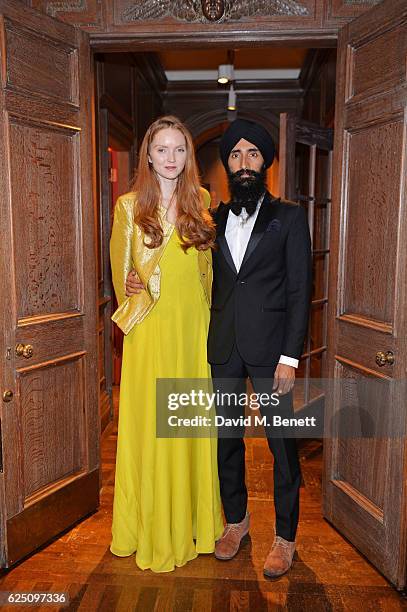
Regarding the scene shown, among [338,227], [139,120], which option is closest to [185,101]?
[139,120]

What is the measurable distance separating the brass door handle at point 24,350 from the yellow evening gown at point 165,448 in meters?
0.41

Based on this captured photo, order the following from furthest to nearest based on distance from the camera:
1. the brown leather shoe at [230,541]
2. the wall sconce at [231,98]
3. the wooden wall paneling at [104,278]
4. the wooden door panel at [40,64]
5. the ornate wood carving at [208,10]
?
the wall sconce at [231,98] < the wooden wall paneling at [104,278] < the ornate wood carving at [208,10] < the brown leather shoe at [230,541] < the wooden door panel at [40,64]

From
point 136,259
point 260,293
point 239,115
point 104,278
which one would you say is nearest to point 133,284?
point 136,259

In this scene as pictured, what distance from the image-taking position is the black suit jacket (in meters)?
2.21

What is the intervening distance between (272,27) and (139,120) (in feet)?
9.66

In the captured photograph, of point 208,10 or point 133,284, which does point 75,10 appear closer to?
point 208,10

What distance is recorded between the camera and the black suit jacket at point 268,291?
2.21 m

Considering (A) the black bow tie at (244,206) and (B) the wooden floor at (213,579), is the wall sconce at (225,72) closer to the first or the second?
(A) the black bow tie at (244,206)

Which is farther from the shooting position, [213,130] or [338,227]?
[213,130]

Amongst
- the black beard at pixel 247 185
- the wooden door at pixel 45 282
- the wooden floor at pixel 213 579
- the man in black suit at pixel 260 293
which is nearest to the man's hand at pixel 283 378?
the man in black suit at pixel 260 293

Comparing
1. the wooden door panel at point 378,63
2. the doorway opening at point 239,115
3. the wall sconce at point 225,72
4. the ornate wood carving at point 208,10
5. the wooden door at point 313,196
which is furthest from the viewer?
the wall sconce at point 225,72

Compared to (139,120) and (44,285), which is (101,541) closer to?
(44,285)

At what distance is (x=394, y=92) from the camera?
7.15 feet

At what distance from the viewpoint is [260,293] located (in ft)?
7.33
